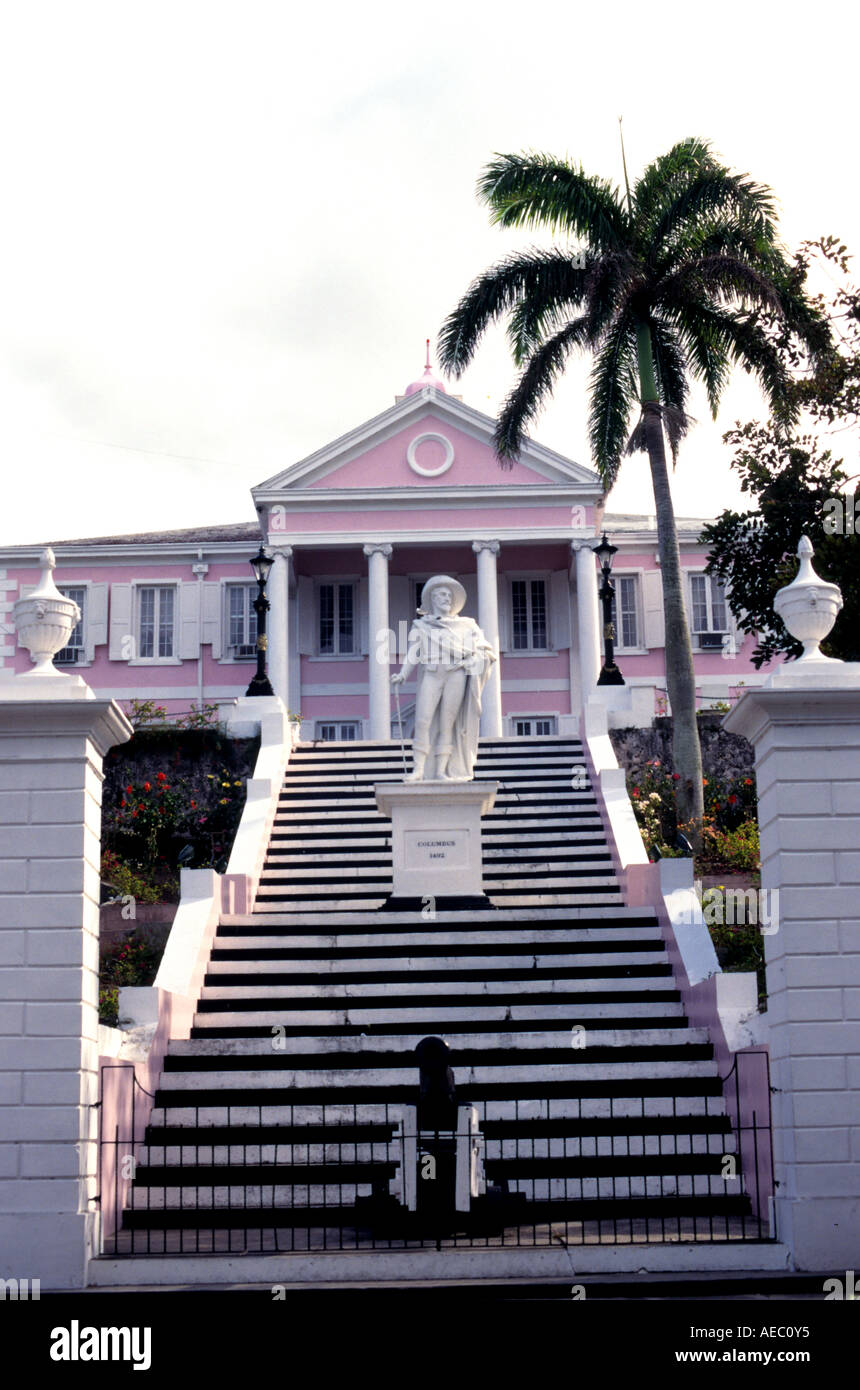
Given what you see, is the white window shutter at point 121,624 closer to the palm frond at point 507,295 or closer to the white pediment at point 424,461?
the white pediment at point 424,461

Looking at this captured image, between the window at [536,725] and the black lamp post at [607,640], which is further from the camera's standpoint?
the window at [536,725]

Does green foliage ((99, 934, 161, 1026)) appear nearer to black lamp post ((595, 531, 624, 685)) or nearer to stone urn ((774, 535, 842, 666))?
stone urn ((774, 535, 842, 666))

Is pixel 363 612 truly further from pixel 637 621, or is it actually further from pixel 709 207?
pixel 709 207

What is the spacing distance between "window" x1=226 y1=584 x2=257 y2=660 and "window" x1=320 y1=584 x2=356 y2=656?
1.42 meters

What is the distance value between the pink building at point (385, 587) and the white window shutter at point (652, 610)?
0.04m

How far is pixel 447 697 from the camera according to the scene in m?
16.3

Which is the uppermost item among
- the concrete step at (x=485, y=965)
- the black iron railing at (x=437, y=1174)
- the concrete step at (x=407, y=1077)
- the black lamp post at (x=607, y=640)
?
the black lamp post at (x=607, y=640)

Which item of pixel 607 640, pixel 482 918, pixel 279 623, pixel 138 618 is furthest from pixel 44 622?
pixel 138 618

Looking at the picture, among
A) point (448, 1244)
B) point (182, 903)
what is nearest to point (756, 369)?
Answer: point (182, 903)

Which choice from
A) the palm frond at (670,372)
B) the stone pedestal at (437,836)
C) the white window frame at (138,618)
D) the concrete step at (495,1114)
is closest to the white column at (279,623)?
the white window frame at (138,618)

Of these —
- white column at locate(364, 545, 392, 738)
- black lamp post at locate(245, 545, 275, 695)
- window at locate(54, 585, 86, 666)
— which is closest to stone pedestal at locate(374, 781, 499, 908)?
black lamp post at locate(245, 545, 275, 695)

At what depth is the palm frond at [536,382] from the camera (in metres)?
22.7
